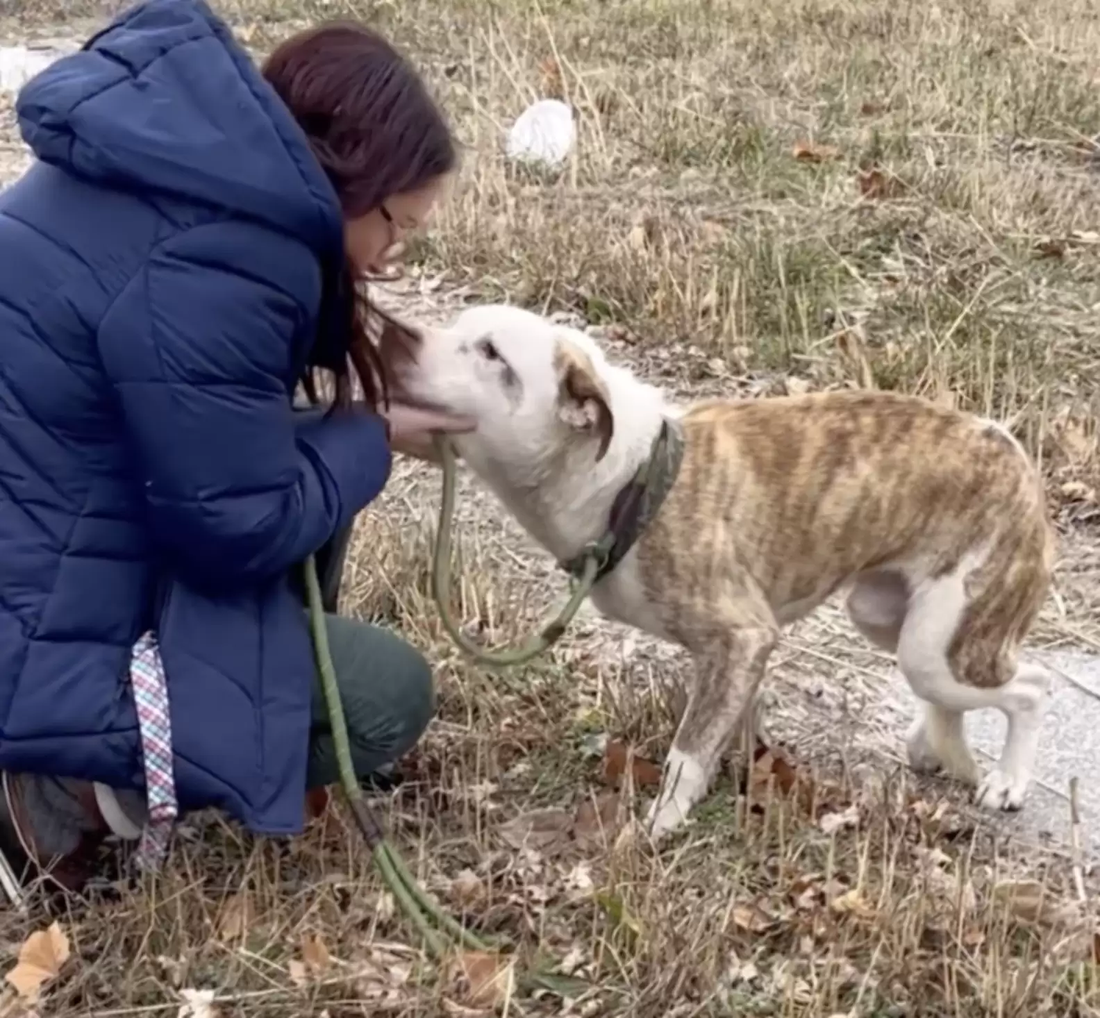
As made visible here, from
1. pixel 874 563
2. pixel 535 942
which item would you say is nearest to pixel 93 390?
pixel 535 942

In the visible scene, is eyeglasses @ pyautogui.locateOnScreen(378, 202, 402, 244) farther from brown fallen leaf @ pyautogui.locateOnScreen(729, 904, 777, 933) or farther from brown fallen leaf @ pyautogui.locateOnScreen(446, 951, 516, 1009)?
brown fallen leaf @ pyautogui.locateOnScreen(729, 904, 777, 933)

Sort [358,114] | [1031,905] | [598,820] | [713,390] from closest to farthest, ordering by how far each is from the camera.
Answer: [358,114]
[1031,905]
[598,820]
[713,390]

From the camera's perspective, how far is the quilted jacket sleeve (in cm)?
282

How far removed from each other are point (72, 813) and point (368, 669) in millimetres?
666

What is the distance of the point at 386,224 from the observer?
10.3 feet

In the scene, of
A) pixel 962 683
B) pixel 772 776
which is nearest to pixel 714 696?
pixel 772 776

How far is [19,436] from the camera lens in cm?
301

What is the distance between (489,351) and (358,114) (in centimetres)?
87

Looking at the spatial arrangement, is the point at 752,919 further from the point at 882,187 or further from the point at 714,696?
the point at 882,187

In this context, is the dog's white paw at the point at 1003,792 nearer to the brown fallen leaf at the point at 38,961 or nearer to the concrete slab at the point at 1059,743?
the concrete slab at the point at 1059,743

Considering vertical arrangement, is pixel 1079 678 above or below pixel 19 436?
below

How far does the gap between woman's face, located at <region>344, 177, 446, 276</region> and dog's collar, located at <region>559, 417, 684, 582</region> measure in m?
0.91

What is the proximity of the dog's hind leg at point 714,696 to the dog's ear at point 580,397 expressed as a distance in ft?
1.68

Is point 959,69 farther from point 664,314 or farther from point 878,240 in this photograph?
point 664,314
